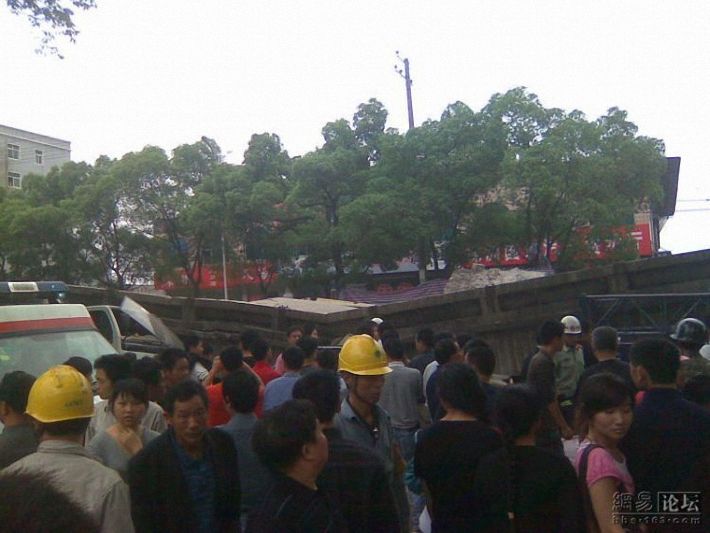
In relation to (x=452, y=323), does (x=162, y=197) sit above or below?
above

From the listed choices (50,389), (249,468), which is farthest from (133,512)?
(249,468)

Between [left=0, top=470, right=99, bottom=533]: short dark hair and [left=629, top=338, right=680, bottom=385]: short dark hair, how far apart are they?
2.83 m

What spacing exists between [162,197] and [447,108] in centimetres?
1184

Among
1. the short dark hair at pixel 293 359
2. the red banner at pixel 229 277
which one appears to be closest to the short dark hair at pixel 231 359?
the short dark hair at pixel 293 359

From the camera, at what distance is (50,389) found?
3.16 m

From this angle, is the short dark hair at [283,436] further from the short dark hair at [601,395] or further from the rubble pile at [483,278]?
the rubble pile at [483,278]

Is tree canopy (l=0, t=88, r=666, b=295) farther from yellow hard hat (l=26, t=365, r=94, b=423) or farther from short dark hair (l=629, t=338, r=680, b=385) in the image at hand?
yellow hard hat (l=26, t=365, r=94, b=423)

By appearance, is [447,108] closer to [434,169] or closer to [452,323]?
[434,169]

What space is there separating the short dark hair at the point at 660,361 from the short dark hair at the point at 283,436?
190 cm

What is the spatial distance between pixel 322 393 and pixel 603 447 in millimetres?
1265

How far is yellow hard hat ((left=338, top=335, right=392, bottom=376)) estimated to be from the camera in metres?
4.09

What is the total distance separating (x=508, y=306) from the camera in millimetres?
13508

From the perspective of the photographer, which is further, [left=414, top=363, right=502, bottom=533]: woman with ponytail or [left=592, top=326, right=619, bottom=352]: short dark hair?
[left=592, top=326, right=619, bottom=352]: short dark hair

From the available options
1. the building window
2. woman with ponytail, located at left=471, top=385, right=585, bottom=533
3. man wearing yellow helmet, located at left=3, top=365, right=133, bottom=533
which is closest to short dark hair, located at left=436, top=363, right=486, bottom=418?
woman with ponytail, located at left=471, top=385, right=585, bottom=533
